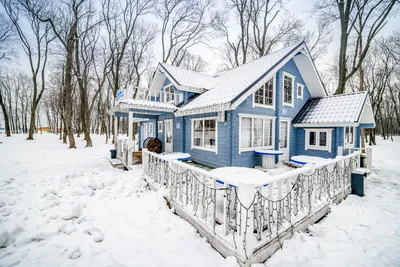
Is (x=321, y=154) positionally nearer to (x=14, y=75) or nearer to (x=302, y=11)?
(x=302, y=11)

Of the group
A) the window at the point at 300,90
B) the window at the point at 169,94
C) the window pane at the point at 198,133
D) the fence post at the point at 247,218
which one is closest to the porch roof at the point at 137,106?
the window pane at the point at 198,133

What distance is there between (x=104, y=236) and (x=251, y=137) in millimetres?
6622

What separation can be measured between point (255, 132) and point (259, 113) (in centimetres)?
95

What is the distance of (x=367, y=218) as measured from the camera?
3.81 m

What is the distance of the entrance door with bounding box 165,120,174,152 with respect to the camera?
10.9m

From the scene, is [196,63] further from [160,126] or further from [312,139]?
[312,139]

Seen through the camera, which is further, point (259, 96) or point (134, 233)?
point (259, 96)

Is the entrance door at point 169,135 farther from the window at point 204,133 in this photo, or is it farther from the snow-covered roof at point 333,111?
the snow-covered roof at point 333,111

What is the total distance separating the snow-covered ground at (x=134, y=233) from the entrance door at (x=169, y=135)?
20.2 feet

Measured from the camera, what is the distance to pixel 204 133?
8453mm

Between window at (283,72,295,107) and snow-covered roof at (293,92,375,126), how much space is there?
4.03 feet

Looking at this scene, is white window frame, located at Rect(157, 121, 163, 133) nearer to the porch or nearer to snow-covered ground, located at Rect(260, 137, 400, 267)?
the porch

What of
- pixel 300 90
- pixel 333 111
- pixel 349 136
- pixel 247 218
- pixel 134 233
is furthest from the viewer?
pixel 300 90

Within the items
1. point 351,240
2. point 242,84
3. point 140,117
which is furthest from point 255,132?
point 140,117
